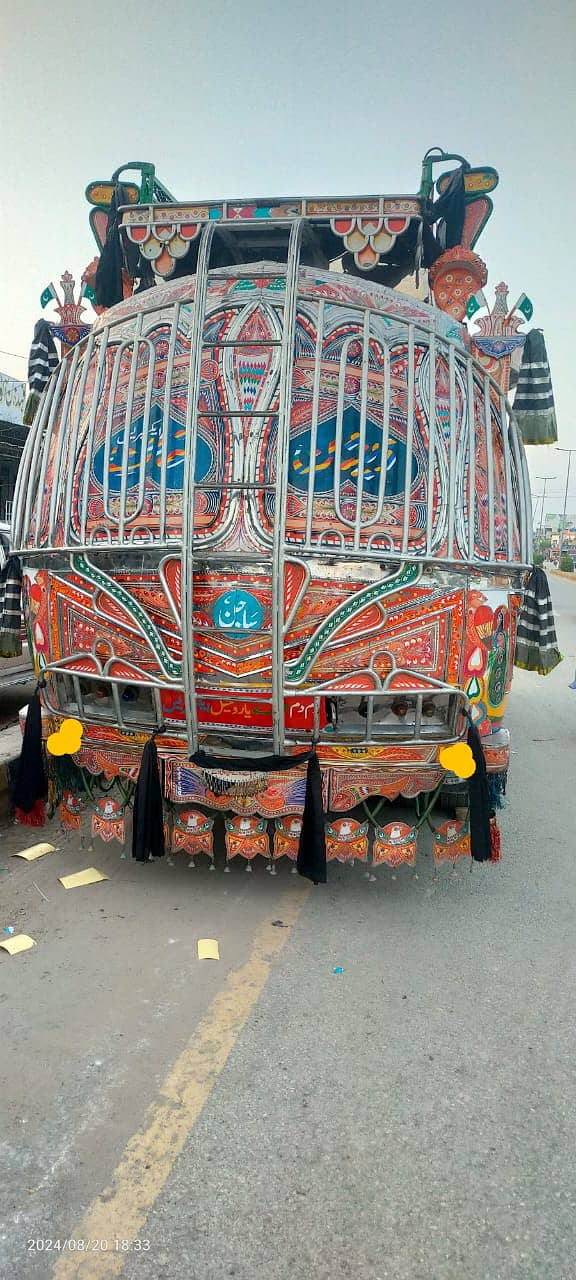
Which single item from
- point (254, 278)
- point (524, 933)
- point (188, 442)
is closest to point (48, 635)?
point (188, 442)

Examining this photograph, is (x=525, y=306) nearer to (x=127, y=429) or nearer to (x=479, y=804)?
(x=127, y=429)

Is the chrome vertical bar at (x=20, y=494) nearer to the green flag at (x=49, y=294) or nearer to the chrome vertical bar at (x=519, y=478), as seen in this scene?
the green flag at (x=49, y=294)

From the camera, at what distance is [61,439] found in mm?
3840

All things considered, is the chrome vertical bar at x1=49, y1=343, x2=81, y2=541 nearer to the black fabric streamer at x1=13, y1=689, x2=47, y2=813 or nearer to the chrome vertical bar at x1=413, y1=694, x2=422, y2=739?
the black fabric streamer at x1=13, y1=689, x2=47, y2=813

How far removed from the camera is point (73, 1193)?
199 cm

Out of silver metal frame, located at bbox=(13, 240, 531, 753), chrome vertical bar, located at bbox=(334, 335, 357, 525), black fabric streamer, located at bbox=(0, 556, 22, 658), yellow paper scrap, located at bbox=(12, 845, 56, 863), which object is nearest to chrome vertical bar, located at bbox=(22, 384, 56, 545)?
silver metal frame, located at bbox=(13, 240, 531, 753)

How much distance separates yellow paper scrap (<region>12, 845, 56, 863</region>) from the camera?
4.22m

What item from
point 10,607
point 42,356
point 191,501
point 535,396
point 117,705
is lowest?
point 117,705

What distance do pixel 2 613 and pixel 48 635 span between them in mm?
811

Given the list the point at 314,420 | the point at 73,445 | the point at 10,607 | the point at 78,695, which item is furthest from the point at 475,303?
the point at 10,607

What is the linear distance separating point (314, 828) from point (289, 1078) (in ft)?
3.86

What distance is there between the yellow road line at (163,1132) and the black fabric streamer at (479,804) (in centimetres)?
115

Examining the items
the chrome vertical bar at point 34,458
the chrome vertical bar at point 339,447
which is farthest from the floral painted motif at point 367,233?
the chrome vertical bar at point 34,458

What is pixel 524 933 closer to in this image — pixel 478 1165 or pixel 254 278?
pixel 478 1165
